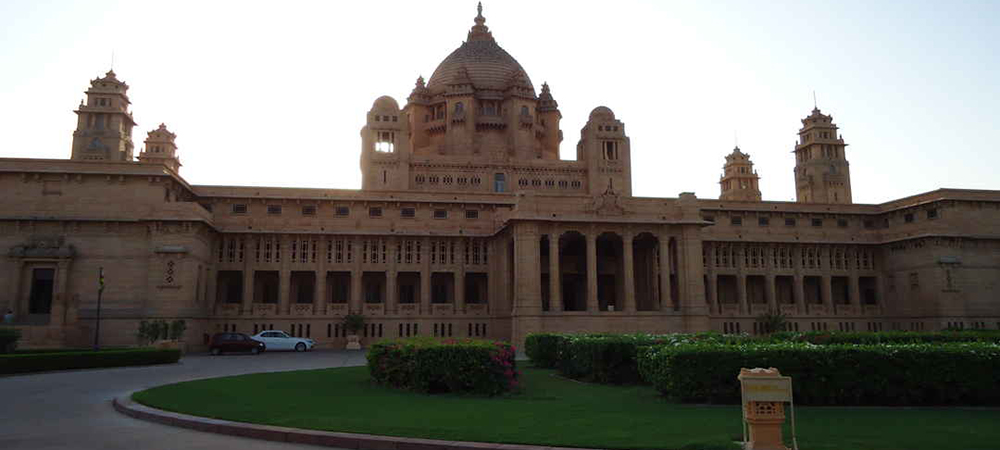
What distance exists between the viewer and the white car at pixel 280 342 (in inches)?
1714

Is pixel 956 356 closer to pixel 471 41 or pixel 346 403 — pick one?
pixel 346 403

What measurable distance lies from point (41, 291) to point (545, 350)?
33.2 metres

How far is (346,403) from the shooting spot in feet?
55.1

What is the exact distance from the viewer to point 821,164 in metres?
90.5

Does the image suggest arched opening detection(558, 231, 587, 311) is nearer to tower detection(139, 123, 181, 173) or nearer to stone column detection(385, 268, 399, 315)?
stone column detection(385, 268, 399, 315)

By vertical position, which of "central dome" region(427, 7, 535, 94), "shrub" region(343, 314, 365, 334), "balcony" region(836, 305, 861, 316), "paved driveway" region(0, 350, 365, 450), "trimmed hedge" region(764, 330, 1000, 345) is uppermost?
"central dome" region(427, 7, 535, 94)

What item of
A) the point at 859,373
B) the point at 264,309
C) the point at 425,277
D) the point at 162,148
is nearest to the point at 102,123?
the point at 162,148

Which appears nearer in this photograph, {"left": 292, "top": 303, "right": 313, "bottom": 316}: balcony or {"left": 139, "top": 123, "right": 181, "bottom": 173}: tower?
{"left": 292, "top": 303, "right": 313, "bottom": 316}: balcony

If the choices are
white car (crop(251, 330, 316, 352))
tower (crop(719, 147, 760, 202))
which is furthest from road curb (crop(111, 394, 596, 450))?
tower (crop(719, 147, 760, 202))

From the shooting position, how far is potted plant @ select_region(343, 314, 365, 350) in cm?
4809

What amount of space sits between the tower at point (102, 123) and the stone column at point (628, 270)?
5705cm

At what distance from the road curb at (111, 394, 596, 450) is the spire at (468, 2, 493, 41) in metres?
70.2

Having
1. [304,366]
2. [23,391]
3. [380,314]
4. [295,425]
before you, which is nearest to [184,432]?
[295,425]

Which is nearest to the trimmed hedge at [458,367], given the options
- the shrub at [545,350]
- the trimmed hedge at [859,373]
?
the trimmed hedge at [859,373]
